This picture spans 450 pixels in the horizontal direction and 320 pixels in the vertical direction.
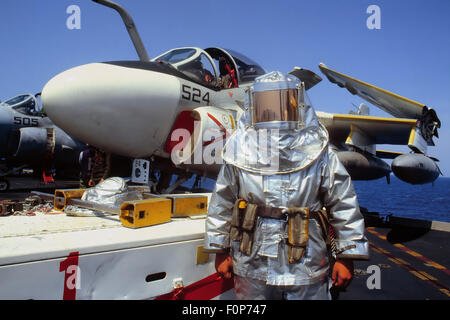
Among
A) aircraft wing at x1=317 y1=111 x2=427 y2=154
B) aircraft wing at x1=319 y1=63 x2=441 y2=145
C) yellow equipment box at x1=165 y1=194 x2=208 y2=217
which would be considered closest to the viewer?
yellow equipment box at x1=165 y1=194 x2=208 y2=217

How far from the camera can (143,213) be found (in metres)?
2.20

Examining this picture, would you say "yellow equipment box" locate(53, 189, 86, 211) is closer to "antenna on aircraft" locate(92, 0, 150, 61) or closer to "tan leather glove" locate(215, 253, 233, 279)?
"tan leather glove" locate(215, 253, 233, 279)

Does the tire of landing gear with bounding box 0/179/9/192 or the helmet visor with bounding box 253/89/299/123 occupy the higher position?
the helmet visor with bounding box 253/89/299/123

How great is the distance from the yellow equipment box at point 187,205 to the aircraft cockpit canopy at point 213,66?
2.53 metres

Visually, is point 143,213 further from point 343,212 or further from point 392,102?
point 392,102

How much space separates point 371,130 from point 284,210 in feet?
23.0

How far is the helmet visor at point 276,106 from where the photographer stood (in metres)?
2.10

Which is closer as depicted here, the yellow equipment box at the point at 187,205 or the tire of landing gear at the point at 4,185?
the yellow equipment box at the point at 187,205

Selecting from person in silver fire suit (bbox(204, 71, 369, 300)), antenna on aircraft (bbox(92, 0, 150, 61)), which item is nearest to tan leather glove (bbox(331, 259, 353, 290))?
person in silver fire suit (bbox(204, 71, 369, 300))

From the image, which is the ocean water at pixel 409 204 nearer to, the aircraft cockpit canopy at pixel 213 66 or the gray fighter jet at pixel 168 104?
the gray fighter jet at pixel 168 104

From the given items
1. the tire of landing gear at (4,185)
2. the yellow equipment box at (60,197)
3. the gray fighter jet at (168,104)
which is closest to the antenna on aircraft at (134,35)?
the gray fighter jet at (168,104)

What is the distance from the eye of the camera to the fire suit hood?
6.48 feet

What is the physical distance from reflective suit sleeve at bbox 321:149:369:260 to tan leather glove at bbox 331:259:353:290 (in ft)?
0.17
